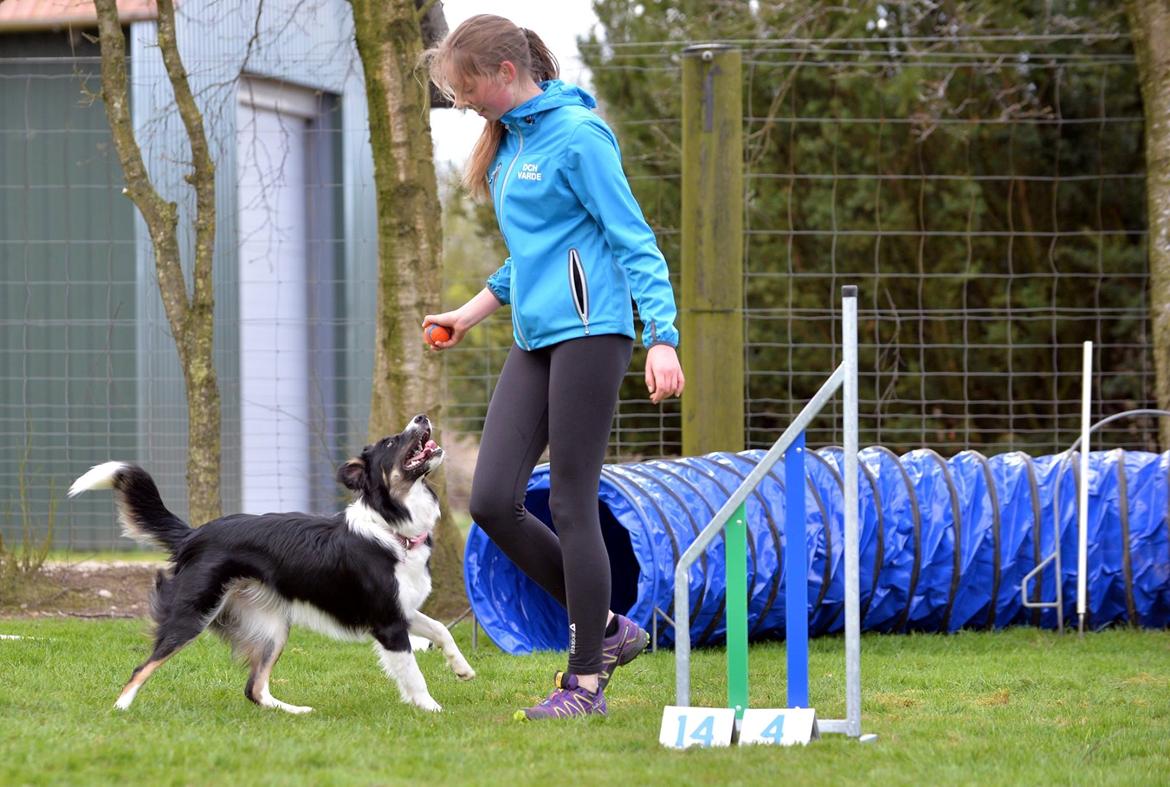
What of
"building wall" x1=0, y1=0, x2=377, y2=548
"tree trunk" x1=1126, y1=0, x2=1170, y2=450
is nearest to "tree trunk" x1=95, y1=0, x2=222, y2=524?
"building wall" x1=0, y1=0, x2=377, y2=548

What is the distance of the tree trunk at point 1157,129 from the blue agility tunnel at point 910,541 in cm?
143

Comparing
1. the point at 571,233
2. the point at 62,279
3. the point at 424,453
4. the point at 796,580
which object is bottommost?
the point at 796,580

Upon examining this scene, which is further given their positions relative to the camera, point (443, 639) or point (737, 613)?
point (443, 639)

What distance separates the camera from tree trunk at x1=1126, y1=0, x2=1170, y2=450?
21.3ft

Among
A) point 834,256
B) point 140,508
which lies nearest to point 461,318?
point 140,508

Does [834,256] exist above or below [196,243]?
above

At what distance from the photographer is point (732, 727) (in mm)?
2914

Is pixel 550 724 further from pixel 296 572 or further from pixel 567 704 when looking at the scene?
pixel 296 572

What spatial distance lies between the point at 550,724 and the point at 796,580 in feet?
2.25

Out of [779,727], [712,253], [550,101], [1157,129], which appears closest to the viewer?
[779,727]

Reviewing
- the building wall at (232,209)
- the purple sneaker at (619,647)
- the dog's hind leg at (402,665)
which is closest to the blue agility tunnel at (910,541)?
the dog's hind leg at (402,665)

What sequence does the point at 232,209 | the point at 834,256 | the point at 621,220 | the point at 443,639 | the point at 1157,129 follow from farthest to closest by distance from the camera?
the point at 232,209 → the point at 834,256 → the point at 1157,129 → the point at 443,639 → the point at 621,220

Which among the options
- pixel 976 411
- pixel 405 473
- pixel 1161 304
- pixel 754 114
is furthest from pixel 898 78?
pixel 405 473

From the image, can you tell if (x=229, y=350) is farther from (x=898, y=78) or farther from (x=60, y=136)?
(x=898, y=78)
